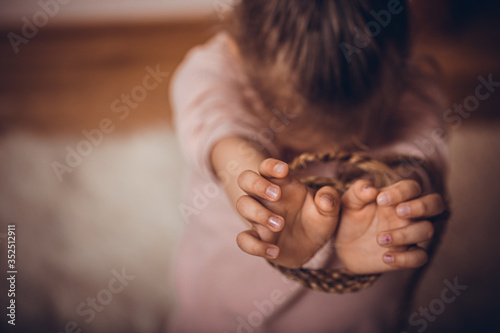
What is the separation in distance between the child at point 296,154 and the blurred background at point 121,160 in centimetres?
9

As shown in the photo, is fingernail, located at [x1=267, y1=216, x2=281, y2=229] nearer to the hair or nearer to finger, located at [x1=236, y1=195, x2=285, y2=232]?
finger, located at [x1=236, y1=195, x2=285, y2=232]

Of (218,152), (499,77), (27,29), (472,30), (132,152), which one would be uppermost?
(27,29)

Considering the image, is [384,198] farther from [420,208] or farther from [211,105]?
[211,105]

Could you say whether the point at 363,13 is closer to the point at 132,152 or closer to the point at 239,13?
the point at 239,13

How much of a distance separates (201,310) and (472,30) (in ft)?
2.62

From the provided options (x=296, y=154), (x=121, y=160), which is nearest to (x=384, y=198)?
(x=296, y=154)

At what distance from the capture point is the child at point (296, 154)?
0.19 meters

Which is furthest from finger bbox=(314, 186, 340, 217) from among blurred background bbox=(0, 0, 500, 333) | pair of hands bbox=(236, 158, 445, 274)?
blurred background bbox=(0, 0, 500, 333)

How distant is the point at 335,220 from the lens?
190mm

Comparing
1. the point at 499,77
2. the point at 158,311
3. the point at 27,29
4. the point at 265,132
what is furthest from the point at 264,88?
the point at 27,29

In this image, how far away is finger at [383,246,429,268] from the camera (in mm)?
188

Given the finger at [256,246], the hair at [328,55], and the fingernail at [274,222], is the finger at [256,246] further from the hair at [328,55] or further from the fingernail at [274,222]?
the hair at [328,55]

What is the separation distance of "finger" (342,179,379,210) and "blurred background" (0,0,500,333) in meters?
0.24

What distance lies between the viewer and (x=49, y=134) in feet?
2.11
